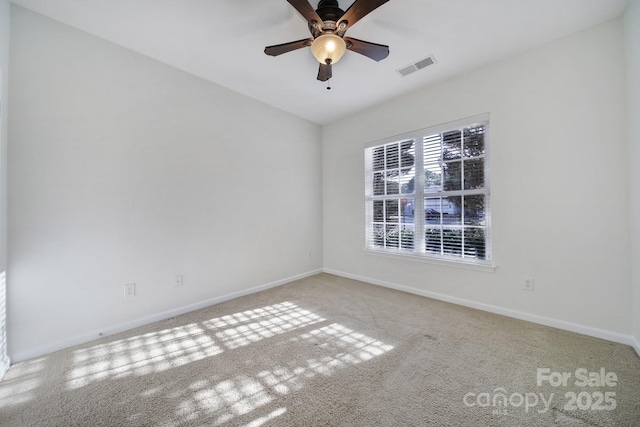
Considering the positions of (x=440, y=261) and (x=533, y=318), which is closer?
(x=533, y=318)

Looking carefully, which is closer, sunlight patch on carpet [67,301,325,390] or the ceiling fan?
the ceiling fan

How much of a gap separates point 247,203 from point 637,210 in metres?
3.80

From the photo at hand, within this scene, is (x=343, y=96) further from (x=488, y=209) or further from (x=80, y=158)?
(x=80, y=158)

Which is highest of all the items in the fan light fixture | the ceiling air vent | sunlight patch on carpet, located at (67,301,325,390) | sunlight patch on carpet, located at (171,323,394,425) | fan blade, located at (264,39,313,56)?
the ceiling air vent

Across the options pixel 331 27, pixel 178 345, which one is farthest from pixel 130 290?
pixel 331 27

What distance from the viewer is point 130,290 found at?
93.5 inches

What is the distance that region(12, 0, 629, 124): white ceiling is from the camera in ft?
6.27

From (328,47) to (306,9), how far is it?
29 cm

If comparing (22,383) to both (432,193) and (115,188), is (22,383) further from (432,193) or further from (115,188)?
(432,193)

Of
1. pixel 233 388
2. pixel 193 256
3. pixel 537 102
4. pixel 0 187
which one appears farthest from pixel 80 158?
pixel 537 102

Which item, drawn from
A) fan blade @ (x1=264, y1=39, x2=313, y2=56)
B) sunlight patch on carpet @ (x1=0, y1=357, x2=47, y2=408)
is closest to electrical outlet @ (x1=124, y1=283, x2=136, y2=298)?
sunlight patch on carpet @ (x1=0, y1=357, x2=47, y2=408)

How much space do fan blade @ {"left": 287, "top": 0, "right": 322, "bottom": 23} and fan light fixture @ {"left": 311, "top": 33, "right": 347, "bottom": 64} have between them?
130mm

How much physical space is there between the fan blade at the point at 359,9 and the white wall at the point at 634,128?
204 centimetres

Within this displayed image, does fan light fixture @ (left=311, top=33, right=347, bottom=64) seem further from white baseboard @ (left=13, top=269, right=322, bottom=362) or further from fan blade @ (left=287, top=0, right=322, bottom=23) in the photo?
white baseboard @ (left=13, top=269, right=322, bottom=362)
